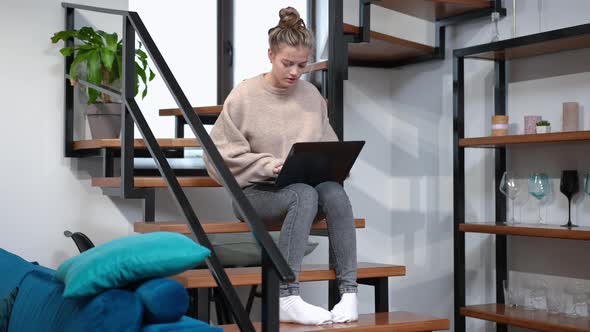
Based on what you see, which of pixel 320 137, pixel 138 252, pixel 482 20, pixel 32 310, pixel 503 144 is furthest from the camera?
pixel 482 20

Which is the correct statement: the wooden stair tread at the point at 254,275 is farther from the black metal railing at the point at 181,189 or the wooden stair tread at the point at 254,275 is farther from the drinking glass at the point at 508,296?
the drinking glass at the point at 508,296

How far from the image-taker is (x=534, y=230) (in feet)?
12.0

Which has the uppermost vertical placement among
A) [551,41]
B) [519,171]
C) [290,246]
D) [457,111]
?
[551,41]

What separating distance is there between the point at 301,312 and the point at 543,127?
1566mm

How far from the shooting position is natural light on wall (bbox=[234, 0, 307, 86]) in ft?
16.4

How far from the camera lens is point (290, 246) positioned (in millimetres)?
2924

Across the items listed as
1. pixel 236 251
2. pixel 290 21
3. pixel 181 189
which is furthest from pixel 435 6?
pixel 181 189

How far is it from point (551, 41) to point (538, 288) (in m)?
1.11

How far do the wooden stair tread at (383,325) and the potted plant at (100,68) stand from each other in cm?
158

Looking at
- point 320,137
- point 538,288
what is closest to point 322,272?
point 320,137

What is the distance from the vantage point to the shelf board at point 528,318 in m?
3.49

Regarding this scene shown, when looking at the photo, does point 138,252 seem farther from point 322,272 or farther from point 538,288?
point 538,288

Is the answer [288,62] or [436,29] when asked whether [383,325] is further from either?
[436,29]

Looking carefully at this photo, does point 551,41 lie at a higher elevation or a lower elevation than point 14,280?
higher
